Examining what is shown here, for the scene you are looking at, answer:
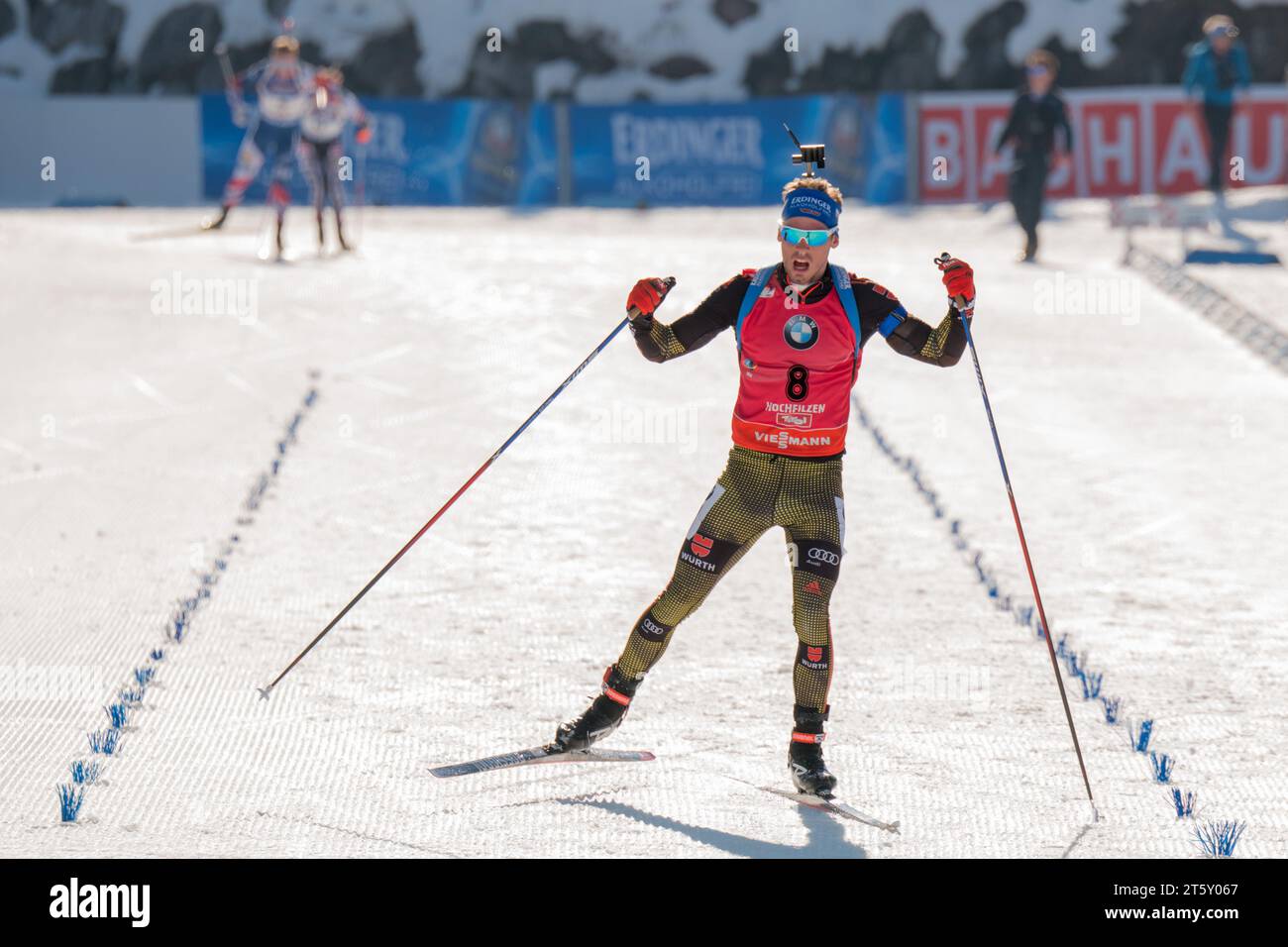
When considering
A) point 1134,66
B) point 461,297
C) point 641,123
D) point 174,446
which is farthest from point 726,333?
point 1134,66

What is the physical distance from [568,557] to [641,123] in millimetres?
17485

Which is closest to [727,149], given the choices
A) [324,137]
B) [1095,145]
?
[1095,145]

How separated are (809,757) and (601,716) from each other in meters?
0.72

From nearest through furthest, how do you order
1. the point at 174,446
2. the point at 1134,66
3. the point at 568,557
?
the point at 568,557
the point at 174,446
the point at 1134,66

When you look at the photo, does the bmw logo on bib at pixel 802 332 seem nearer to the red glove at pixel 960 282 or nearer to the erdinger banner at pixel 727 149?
the red glove at pixel 960 282

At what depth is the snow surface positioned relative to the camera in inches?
221

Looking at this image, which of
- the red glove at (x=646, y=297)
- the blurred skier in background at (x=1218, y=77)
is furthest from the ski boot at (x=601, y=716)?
the blurred skier in background at (x=1218, y=77)

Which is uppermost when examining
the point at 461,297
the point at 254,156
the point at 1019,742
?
the point at 254,156

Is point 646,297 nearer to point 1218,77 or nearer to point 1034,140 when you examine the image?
point 1034,140

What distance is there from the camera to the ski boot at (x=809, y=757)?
5.68 m

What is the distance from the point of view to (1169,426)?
12.0 metres

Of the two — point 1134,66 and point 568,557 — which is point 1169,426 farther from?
point 1134,66
